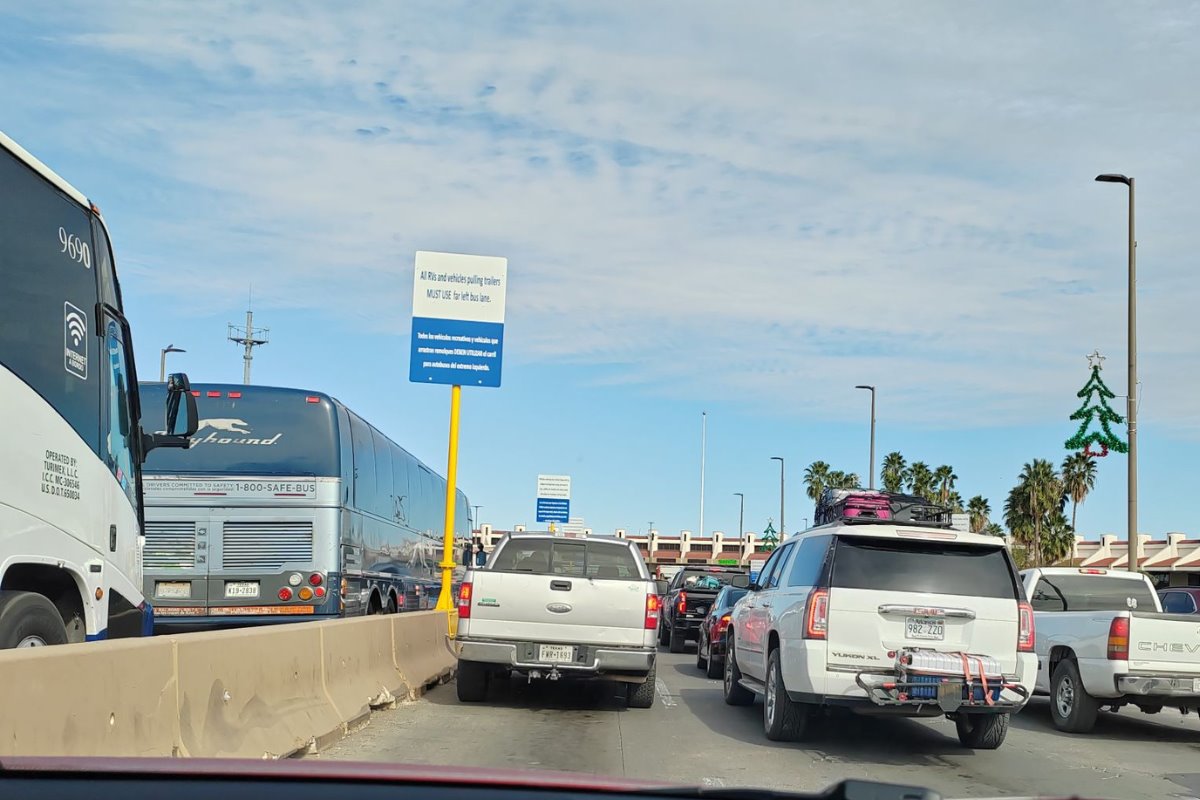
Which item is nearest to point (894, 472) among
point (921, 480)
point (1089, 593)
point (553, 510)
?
point (921, 480)

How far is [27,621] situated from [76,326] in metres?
1.96

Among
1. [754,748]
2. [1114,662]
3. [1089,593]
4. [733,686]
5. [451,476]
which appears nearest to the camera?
[754,748]

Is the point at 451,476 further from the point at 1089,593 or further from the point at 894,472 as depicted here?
the point at 894,472

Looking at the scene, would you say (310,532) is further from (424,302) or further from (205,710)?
(205,710)

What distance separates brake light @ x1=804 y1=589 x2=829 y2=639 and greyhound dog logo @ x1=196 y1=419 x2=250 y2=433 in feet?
32.7

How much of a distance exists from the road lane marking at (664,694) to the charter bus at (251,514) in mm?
4794

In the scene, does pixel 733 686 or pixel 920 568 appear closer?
pixel 920 568

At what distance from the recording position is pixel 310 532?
17062 mm

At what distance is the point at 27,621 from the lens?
21.3 feet

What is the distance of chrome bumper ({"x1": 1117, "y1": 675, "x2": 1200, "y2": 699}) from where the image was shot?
11984 mm

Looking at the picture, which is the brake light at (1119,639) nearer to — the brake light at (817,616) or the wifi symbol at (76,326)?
the brake light at (817,616)

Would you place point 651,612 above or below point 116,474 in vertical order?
below

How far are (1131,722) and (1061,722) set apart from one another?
188 centimetres

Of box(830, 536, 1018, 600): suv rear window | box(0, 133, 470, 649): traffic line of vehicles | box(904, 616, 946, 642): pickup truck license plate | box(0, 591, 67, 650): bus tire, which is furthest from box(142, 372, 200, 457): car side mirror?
box(904, 616, 946, 642): pickup truck license plate
